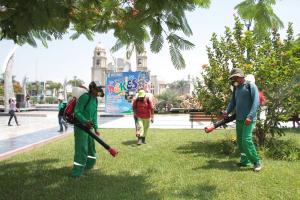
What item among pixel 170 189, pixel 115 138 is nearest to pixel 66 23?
pixel 170 189

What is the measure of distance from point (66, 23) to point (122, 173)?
3.08 meters

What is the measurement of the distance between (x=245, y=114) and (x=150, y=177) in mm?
2096

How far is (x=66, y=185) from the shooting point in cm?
637

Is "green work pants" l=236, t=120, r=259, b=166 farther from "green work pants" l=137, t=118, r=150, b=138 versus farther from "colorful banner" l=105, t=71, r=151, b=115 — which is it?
"colorful banner" l=105, t=71, r=151, b=115

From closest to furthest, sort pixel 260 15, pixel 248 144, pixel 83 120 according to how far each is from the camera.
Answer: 1. pixel 260 15
2. pixel 83 120
3. pixel 248 144

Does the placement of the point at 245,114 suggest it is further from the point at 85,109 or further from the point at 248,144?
the point at 85,109

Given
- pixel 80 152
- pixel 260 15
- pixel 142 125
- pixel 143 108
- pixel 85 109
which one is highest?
pixel 260 15

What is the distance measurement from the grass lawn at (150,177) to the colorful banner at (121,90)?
1654cm

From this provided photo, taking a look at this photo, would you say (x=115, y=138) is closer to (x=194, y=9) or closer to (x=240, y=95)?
(x=240, y=95)

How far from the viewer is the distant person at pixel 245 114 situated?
7.30 m

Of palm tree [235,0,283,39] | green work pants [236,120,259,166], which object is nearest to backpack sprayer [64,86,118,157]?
green work pants [236,120,259,166]

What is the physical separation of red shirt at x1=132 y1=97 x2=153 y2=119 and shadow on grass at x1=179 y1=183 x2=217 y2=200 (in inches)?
204

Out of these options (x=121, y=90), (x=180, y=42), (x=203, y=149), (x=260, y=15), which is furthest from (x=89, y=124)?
(x=121, y=90)

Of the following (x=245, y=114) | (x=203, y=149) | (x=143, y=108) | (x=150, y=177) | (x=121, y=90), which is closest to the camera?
(x=150, y=177)
